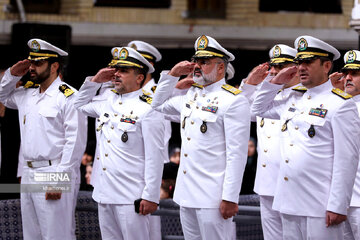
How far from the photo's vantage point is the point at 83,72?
1172cm

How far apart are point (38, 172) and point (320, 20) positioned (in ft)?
19.8

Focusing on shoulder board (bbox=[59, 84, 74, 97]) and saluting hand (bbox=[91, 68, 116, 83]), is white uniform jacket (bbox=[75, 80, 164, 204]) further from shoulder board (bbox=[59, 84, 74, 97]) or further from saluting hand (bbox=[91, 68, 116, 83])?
shoulder board (bbox=[59, 84, 74, 97])

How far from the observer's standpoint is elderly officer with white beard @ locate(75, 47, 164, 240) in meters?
6.52

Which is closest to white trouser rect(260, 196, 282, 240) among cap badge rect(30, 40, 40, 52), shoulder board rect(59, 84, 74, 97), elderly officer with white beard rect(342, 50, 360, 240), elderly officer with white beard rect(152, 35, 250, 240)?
elderly officer with white beard rect(342, 50, 360, 240)

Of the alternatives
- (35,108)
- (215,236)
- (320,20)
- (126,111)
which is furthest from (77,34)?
(215,236)

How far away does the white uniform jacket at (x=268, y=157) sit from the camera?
284 inches

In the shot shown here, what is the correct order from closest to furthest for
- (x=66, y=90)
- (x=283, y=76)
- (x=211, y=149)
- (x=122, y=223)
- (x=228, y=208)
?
(x=228, y=208)
(x=211, y=149)
(x=283, y=76)
(x=122, y=223)
(x=66, y=90)

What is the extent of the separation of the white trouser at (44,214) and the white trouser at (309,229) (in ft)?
6.56

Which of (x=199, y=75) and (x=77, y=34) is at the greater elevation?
(x=199, y=75)

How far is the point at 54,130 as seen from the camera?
23.6 ft

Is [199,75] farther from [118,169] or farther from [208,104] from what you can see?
[118,169]

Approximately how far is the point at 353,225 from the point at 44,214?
7.65 ft

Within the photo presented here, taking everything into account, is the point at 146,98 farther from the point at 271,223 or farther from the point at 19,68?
the point at 271,223

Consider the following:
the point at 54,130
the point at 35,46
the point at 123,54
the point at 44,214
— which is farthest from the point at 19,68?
the point at 44,214
